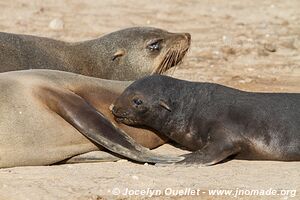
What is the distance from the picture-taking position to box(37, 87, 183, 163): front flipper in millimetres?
7609

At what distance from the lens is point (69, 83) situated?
8117 mm

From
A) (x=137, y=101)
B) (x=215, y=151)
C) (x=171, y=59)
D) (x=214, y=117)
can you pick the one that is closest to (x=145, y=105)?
(x=137, y=101)

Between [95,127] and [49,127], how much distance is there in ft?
1.11

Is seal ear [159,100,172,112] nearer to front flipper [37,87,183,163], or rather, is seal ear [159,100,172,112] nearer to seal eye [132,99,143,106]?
seal eye [132,99,143,106]

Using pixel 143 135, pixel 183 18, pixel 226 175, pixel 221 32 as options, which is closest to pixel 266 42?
pixel 221 32

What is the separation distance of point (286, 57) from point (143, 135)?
176 inches

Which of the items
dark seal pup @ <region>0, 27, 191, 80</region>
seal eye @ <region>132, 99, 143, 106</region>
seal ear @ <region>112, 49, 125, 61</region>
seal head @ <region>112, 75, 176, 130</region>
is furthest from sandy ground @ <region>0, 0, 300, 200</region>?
seal ear @ <region>112, 49, 125, 61</region>

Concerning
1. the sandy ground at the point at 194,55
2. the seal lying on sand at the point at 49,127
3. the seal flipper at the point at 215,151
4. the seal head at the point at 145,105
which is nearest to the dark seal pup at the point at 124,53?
the sandy ground at the point at 194,55

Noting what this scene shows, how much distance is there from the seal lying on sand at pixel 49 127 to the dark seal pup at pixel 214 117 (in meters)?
0.39

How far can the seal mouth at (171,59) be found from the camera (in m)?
10.6

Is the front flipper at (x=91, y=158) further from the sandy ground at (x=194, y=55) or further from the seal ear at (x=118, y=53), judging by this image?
the seal ear at (x=118, y=53)

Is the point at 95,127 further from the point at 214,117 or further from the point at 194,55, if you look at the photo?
the point at 194,55

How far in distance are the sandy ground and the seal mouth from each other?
0.61 m

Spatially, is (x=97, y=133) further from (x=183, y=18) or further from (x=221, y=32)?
(x=183, y=18)
